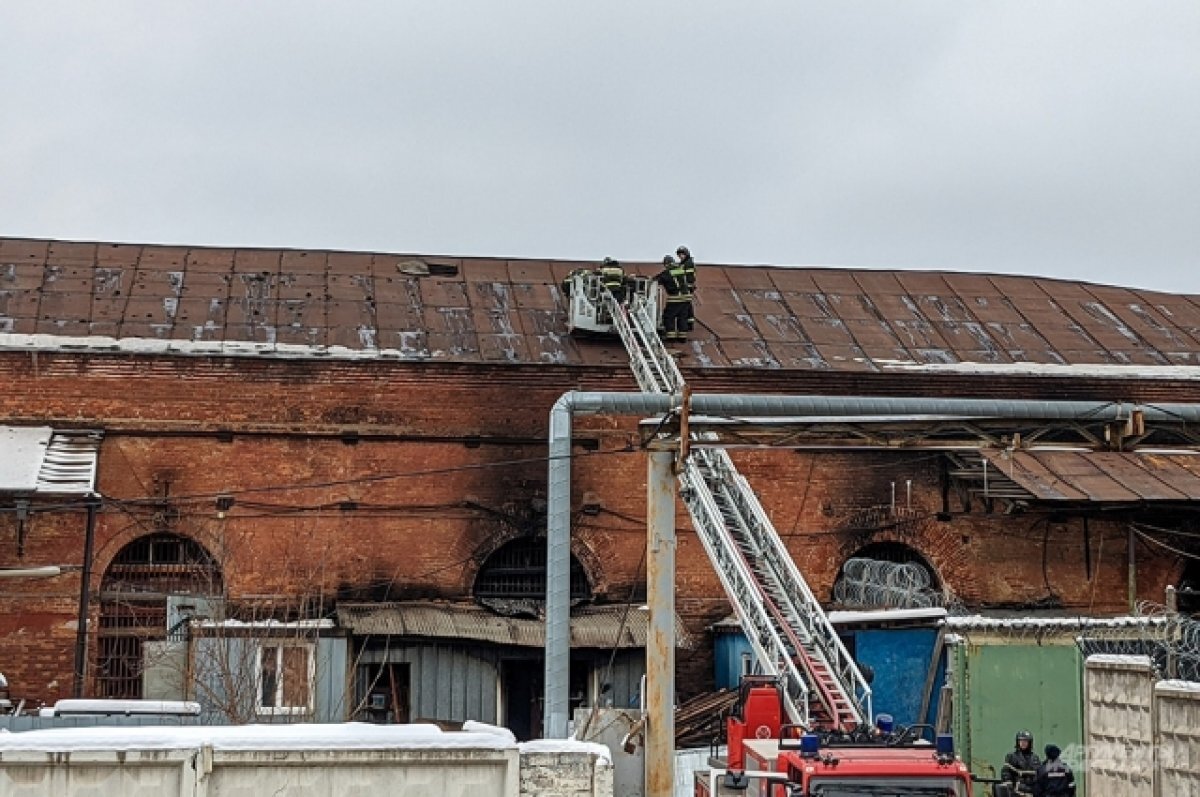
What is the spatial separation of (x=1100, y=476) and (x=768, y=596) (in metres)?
6.94

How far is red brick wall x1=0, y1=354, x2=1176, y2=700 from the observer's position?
20625 mm

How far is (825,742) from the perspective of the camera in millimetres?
10914

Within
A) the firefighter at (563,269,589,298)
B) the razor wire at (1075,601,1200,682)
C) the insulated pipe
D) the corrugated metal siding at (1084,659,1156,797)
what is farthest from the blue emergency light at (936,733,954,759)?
the firefighter at (563,269,589,298)

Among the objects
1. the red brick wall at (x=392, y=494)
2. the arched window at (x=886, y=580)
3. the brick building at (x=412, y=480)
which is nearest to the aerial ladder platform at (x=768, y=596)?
the brick building at (x=412, y=480)

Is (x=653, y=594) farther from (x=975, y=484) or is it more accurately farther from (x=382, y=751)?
(x=975, y=484)

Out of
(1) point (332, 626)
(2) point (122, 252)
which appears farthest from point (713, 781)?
(2) point (122, 252)

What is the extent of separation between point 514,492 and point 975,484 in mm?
6647

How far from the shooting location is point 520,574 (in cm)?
2167

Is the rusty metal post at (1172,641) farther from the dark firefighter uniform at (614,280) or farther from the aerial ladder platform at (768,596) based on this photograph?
the dark firefighter uniform at (614,280)

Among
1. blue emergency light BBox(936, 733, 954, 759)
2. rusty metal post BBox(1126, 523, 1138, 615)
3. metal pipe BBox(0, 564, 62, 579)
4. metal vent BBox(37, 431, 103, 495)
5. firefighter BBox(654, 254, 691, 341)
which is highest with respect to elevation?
firefighter BBox(654, 254, 691, 341)

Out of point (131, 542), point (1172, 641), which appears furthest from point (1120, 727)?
point (131, 542)

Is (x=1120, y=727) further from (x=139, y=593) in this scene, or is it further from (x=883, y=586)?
(x=139, y=593)

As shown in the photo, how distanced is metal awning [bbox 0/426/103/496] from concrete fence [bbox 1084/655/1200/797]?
12.2 m

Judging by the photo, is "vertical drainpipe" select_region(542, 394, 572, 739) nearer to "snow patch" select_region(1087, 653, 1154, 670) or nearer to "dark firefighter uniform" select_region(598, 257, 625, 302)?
"snow patch" select_region(1087, 653, 1154, 670)
